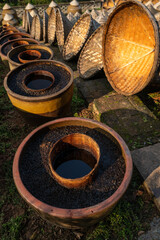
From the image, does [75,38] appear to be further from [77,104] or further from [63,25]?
[77,104]

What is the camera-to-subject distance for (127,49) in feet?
15.2

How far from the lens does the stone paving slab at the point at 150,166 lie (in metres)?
2.64

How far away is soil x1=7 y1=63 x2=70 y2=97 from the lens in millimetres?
3471

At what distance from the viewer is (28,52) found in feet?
16.1

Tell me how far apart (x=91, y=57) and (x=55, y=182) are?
169 inches

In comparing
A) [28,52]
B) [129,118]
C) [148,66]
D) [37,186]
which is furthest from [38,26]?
[37,186]

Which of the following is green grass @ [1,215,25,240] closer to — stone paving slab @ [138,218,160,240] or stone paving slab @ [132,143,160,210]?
stone paving slab @ [138,218,160,240]

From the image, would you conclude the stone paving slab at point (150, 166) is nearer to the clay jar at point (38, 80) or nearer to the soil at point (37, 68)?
the soil at point (37, 68)

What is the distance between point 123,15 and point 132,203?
13.4ft

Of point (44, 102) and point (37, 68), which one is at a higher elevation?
point (37, 68)

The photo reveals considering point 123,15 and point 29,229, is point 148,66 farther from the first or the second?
point 29,229

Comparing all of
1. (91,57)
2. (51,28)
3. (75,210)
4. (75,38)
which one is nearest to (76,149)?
(75,210)

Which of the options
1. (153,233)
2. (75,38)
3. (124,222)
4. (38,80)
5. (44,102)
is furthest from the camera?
(75,38)

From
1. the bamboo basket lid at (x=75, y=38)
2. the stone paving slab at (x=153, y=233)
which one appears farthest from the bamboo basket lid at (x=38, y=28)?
the stone paving slab at (x=153, y=233)
